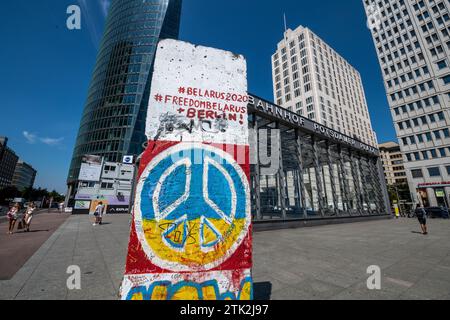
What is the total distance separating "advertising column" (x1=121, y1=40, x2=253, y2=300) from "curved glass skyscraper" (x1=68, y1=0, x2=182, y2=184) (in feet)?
172

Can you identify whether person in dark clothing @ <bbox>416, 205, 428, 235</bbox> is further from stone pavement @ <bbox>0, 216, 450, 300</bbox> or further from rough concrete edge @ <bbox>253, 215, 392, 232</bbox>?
rough concrete edge @ <bbox>253, 215, 392, 232</bbox>

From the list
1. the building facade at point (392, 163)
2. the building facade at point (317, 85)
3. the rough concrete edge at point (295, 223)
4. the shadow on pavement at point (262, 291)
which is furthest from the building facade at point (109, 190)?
the building facade at point (392, 163)

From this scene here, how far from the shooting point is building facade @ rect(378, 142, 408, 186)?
73438 mm

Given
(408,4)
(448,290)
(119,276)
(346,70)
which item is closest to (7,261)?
(119,276)

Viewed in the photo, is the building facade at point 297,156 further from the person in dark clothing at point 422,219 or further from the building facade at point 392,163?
the building facade at point 392,163

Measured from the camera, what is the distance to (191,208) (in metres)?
1.80

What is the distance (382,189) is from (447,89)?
28.4 m

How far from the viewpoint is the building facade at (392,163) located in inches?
2891

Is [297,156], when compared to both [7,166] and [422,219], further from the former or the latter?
[7,166]

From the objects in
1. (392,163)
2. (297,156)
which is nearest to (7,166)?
(297,156)

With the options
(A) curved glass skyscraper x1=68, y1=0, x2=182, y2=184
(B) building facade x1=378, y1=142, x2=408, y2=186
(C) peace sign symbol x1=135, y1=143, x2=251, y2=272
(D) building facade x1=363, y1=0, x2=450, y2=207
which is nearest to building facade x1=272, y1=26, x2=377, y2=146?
(D) building facade x1=363, y1=0, x2=450, y2=207

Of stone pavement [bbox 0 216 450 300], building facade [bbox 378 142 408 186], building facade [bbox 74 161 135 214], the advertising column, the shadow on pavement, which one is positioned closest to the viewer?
the advertising column

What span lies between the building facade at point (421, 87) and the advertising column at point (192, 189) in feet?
148

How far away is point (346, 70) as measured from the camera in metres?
67.4
